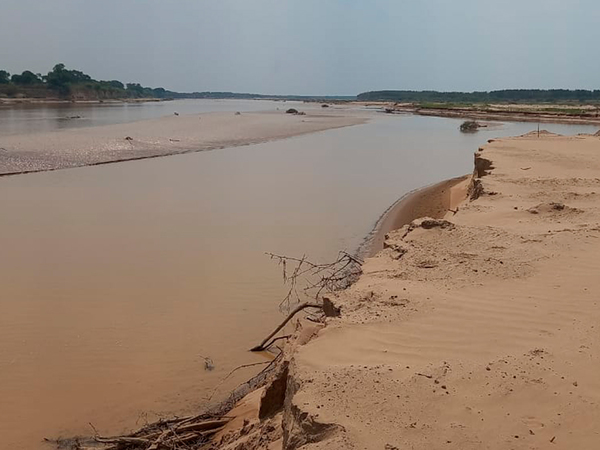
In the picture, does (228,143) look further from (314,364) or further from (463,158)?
(314,364)

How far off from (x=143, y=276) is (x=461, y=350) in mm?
5451

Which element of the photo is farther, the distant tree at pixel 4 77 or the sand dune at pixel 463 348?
the distant tree at pixel 4 77

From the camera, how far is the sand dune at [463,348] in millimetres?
2643

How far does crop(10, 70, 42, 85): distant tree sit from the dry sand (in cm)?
10599

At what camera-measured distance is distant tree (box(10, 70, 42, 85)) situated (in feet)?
319

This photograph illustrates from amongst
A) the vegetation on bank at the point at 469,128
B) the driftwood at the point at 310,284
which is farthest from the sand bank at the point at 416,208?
the vegetation on bank at the point at 469,128

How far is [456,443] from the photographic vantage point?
2525mm

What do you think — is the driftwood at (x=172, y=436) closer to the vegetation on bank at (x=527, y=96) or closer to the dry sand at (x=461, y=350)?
the dry sand at (x=461, y=350)

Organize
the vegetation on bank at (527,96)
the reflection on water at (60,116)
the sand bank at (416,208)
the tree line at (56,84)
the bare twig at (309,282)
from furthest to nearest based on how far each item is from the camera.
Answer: the vegetation on bank at (527,96), the tree line at (56,84), the reflection on water at (60,116), the sand bank at (416,208), the bare twig at (309,282)

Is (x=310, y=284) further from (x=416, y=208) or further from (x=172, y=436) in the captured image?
(x=416, y=208)

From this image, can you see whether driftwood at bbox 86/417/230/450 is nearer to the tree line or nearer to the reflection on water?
the reflection on water

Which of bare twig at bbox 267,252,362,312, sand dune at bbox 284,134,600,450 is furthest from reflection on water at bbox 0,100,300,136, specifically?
sand dune at bbox 284,134,600,450

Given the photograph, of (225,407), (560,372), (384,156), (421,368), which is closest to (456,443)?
(421,368)

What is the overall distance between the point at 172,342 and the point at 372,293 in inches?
104
